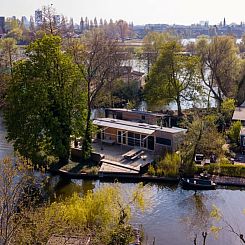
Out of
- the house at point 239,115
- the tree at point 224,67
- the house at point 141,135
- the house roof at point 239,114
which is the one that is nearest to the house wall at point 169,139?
the house at point 141,135

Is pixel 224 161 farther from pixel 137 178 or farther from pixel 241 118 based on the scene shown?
pixel 241 118

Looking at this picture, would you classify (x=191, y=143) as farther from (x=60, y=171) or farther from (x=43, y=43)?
(x=43, y=43)

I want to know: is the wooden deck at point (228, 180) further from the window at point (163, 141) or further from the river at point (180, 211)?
the window at point (163, 141)


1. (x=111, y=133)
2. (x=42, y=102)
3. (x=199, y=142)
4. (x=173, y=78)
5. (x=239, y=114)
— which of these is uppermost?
(x=173, y=78)

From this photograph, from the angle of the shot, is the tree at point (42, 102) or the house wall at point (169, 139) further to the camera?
the house wall at point (169, 139)

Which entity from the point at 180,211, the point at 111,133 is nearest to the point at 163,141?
the point at 111,133

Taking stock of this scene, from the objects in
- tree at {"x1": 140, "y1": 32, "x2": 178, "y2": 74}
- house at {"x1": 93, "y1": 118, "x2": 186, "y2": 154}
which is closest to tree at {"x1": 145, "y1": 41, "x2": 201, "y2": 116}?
house at {"x1": 93, "y1": 118, "x2": 186, "y2": 154}
